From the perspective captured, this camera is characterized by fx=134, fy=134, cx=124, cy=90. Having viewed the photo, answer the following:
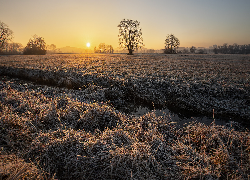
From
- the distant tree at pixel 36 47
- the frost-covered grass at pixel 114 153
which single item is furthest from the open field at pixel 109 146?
the distant tree at pixel 36 47

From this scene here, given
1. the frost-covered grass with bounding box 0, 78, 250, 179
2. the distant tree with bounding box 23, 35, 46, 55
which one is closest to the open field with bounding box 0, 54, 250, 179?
the frost-covered grass with bounding box 0, 78, 250, 179

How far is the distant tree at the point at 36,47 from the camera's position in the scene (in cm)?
6719

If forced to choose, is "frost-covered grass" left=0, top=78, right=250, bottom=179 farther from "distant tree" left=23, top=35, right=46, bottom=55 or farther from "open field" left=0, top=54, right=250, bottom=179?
"distant tree" left=23, top=35, right=46, bottom=55

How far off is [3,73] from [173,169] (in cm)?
2313

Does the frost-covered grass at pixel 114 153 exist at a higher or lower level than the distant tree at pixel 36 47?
lower

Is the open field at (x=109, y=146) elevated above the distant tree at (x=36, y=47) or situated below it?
below

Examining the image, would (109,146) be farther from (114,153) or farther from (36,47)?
(36,47)

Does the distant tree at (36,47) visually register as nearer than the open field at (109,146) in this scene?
No

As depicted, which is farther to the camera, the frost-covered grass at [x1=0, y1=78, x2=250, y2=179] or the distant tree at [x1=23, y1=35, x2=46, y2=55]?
the distant tree at [x1=23, y1=35, x2=46, y2=55]

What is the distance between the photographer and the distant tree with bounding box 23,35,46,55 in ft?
220

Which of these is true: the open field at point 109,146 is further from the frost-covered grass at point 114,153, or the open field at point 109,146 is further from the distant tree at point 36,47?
the distant tree at point 36,47

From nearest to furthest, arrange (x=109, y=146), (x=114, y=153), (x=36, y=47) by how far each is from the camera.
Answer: (x=114, y=153) → (x=109, y=146) → (x=36, y=47)

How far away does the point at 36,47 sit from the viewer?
69.9m

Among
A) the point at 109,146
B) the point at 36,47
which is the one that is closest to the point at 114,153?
the point at 109,146
